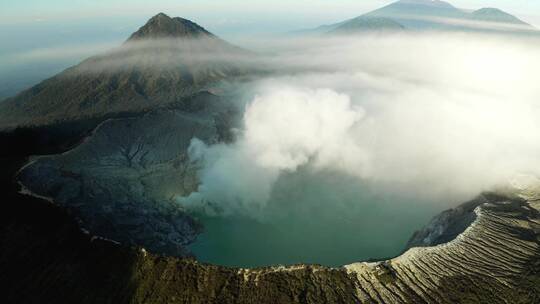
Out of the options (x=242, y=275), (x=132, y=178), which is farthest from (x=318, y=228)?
(x=132, y=178)

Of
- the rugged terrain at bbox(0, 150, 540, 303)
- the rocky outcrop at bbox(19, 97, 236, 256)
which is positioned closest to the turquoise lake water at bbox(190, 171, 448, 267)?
the rocky outcrop at bbox(19, 97, 236, 256)

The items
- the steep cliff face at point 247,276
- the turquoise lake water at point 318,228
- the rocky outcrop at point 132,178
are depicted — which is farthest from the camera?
the turquoise lake water at point 318,228

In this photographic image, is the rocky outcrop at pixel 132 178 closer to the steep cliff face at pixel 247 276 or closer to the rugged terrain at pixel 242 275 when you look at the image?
the rugged terrain at pixel 242 275

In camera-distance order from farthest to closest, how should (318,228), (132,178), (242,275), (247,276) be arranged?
(132,178) → (318,228) → (242,275) → (247,276)

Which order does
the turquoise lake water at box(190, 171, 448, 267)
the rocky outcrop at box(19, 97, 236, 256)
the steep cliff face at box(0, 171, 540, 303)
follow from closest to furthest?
the steep cliff face at box(0, 171, 540, 303), the rocky outcrop at box(19, 97, 236, 256), the turquoise lake water at box(190, 171, 448, 267)

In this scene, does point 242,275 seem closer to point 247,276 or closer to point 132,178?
point 247,276

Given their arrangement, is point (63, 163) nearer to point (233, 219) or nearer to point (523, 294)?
point (233, 219)

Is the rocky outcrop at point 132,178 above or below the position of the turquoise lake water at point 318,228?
above

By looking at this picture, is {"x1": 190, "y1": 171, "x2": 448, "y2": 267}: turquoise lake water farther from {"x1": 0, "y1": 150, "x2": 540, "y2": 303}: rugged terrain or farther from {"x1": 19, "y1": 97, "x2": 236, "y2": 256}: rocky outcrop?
{"x1": 0, "y1": 150, "x2": 540, "y2": 303}: rugged terrain

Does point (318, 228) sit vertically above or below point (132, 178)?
below

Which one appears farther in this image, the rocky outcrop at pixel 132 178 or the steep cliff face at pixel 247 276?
the rocky outcrop at pixel 132 178

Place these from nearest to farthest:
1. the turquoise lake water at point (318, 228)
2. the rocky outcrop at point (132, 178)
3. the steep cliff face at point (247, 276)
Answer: the steep cliff face at point (247, 276), the rocky outcrop at point (132, 178), the turquoise lake water at point (318, 228)

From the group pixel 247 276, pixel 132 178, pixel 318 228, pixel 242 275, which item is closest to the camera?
pixel 247 276

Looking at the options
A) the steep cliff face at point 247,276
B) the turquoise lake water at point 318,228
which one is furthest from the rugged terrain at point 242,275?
the turquoise lake water at point 318,228
